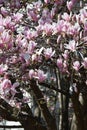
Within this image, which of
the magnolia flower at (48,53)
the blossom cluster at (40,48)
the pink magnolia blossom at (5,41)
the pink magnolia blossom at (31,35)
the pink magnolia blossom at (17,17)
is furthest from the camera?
the pink magnolia blossom at (17,17)

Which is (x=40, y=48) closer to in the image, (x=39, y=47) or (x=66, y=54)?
(x=39, y=47)

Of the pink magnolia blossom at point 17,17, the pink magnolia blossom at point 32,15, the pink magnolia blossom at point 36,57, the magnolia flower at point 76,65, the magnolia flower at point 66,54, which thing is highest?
the pink magnolia blossom at point 32,15

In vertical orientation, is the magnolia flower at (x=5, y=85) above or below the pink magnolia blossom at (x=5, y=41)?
below

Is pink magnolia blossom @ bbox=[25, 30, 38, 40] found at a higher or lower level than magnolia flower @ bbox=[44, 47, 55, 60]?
higher

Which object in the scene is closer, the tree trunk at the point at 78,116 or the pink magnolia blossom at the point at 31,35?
the pink magnolia blossom at the point at 31,35

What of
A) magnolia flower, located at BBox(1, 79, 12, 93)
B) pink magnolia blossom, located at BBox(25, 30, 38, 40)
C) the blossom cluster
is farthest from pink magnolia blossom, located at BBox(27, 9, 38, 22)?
magnolia flower, located at BBox(1, 79, 12, 93)

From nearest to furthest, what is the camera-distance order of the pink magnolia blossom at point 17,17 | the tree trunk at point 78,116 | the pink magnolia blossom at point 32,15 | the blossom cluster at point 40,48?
1. the blossom cluster at point 40,48
2. the pink magnolia blossom at point 17,17
3. the pink magnolia blossom at point 32,15
4. the tree trunk at point 78,116

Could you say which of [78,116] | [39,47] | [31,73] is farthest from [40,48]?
[78,116]

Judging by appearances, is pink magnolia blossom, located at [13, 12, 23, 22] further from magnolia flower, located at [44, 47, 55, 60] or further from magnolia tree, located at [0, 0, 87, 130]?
magnolia flower, located at [44, 47, 55, 60]

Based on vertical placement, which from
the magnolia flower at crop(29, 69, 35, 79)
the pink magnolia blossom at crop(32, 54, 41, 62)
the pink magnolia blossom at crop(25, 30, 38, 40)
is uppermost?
the pink magnolia blossom at crop(25, 30, 38, 40)

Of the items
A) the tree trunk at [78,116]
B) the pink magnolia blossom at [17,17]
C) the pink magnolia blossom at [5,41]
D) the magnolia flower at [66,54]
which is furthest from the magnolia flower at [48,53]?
the tree trunk at [78,116]

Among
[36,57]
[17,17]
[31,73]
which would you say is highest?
[17,17]

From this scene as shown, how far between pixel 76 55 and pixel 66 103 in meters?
2.76

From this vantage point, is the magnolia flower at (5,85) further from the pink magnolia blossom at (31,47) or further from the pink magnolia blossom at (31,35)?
the pink magnolia blossom at (31,35)
